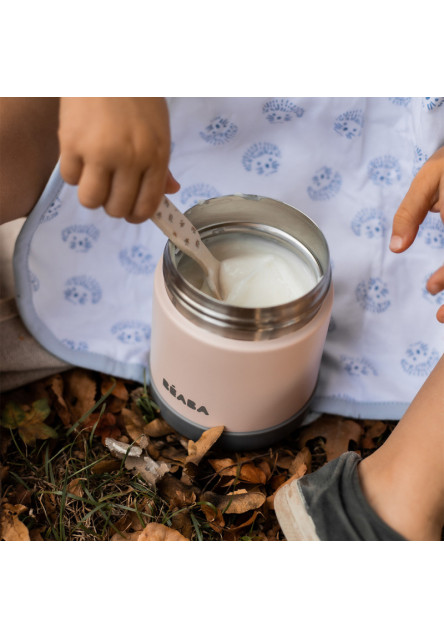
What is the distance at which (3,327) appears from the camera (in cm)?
117

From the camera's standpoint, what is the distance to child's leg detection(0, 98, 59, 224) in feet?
3.19

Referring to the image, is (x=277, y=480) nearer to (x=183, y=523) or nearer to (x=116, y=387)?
(x=183, y=523)

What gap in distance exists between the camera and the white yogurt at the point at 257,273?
1.01 m

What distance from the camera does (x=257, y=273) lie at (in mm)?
1033

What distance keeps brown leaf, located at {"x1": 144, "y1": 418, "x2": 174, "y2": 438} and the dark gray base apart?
0.5 inches

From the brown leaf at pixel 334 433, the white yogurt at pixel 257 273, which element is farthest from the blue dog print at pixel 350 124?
the brown leaf at pixel 334 433

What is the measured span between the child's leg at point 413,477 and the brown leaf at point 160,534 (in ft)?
0.92

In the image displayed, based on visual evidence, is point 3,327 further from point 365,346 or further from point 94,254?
point 365,346

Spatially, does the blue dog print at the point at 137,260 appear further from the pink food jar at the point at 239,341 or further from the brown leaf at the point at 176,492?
the brown leaf at the point at 176,492

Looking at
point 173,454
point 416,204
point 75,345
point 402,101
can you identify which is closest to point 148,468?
point 173,454

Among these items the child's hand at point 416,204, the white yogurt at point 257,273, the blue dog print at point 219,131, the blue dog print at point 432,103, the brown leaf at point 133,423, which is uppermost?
the blue dog print at point 432,103

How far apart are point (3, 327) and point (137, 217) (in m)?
0.51

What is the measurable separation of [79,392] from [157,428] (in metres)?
0.16

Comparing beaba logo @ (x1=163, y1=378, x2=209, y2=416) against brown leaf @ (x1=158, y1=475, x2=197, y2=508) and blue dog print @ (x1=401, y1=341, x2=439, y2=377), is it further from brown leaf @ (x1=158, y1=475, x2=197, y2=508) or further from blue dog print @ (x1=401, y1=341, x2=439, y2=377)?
blue dog print @ (x1=401, y1=341, x2=439, y2=377)
